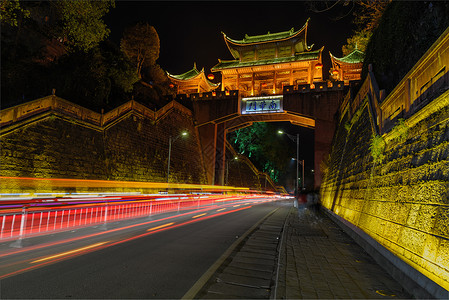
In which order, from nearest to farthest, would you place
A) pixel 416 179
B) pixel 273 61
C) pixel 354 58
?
pixel 416 179 → pixel 354 58 → pixel 273 61

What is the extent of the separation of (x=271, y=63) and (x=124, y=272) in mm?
44163

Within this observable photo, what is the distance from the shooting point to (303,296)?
4375 mm

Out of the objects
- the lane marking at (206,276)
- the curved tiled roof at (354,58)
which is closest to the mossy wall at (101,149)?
the lane marking at (206,276)

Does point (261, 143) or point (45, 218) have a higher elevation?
point (261, 143)

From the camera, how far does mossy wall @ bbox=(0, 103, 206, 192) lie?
17938 mm

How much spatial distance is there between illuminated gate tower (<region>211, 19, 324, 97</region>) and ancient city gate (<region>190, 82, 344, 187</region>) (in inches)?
279

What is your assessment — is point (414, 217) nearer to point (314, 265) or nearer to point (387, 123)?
point (314, 265)

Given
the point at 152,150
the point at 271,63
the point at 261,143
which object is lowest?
the point at 152,150

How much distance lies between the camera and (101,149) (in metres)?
24.7

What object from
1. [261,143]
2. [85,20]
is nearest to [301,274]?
[85,20]

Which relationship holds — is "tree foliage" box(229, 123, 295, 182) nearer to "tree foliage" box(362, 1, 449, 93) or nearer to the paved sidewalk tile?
"tree foliage" box(362, 1, 449, 93)

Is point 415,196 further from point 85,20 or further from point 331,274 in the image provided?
point 85,20

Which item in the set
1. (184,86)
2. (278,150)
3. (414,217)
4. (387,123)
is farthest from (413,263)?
(278,150)

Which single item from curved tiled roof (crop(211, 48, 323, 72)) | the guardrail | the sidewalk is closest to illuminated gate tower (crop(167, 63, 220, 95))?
curved tiled roof (crop(211, 48, 323, 72))
